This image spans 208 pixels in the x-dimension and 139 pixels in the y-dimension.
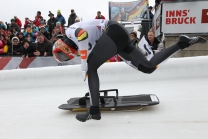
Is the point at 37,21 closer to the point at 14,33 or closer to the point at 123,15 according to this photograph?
the point at 14,33

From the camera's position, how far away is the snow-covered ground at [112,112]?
1.89m

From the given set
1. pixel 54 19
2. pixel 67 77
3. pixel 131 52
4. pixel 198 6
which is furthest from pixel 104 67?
pixel 54 19

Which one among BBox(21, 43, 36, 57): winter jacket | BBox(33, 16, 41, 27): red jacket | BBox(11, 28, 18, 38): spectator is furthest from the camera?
BBox(33, 16, 41, 27): red jacket

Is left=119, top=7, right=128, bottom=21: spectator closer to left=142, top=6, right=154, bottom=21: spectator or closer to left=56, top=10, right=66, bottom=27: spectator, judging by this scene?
left=142, top=6, right=154, bottom=21: spectator

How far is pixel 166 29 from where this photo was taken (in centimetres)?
588

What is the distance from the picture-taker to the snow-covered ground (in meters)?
1.89

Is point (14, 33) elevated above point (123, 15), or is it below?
below

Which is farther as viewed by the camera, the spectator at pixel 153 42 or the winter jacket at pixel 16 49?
the winter jacket at pixel 16 49

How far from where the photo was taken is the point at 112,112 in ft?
7.95

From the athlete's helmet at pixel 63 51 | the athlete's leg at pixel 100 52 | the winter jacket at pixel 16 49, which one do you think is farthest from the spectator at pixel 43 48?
the athlete's leg at pixel 100 52

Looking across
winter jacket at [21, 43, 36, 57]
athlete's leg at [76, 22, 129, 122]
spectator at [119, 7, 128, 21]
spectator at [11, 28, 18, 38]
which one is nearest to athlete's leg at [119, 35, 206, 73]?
athlete's leg at [76, 22, 129, 122]

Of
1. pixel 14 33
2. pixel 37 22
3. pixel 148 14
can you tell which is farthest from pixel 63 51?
pixel 37 22

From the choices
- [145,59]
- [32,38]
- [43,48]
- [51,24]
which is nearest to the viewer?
[145,59]

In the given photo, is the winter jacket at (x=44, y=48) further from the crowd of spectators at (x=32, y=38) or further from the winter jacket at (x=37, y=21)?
the winter jacket at (x=37, y=21)
